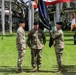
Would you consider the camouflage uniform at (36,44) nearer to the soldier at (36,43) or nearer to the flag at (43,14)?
the soldier at (36,43)

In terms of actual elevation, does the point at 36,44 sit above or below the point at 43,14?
below

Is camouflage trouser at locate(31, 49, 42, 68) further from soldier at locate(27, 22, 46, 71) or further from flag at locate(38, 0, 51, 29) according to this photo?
flag at locate(38, 0, 51, 29)

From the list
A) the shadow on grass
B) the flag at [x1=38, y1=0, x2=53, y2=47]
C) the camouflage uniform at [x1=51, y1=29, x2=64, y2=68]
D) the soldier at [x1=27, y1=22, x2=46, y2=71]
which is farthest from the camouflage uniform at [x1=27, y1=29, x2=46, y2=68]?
the shadow on grass

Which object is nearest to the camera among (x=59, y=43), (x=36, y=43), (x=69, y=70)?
(x=59, y=43)

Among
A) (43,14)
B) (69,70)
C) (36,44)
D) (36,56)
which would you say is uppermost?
(43,14)

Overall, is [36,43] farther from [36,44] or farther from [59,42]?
[59,42]

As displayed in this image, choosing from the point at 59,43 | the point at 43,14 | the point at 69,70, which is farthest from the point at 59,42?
the point at 43,14

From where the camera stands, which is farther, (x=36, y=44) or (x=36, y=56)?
(x=36, y=56)

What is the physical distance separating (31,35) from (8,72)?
1.76 m

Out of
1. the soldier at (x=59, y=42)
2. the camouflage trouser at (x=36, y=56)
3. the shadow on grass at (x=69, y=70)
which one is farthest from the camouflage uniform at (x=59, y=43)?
the camouflage trouser at (x=36, y=56)

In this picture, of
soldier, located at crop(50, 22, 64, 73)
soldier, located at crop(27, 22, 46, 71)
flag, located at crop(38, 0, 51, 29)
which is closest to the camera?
soldier, located at crop(50, 22, 64, 73)

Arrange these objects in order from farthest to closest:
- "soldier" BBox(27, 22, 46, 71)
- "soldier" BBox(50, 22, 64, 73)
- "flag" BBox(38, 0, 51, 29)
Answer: "flag" BBox(38, 0, 51, 29), "soldier" BBox(27, 22, 46, 71), "soldier" BBox(50, 22, 64, 73)

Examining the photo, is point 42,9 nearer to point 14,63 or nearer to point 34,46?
point 34,46

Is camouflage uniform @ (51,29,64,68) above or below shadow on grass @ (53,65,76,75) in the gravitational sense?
above
